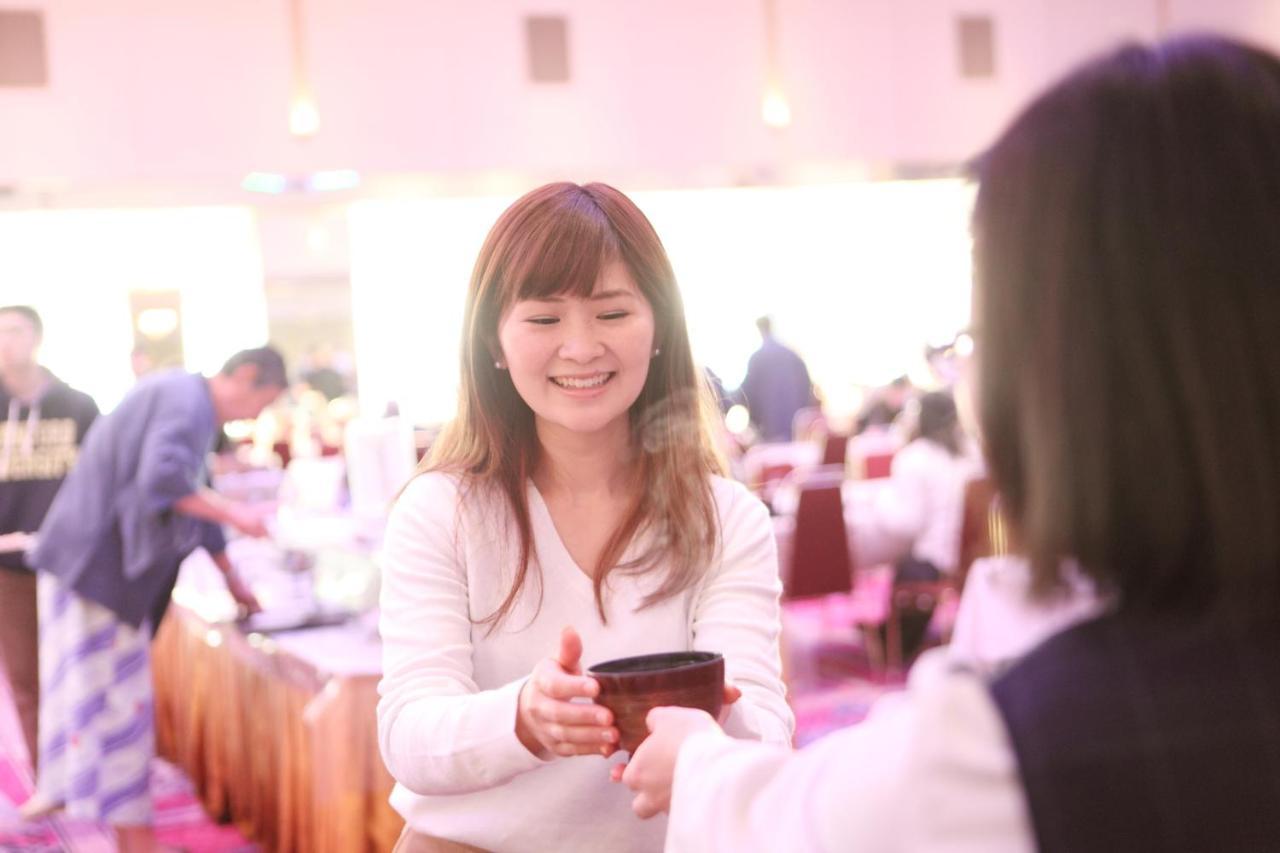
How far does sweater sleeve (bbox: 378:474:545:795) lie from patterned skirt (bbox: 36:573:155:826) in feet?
8.00

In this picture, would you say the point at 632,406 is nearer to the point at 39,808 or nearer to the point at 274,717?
the point at 274,717

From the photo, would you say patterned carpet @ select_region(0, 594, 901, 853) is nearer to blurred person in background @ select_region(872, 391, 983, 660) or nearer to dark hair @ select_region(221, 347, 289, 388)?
blurred person in background @ select_region(872, 391, 983, 660)

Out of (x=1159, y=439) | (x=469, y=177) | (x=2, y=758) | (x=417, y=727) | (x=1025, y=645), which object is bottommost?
(x=2, y=758)

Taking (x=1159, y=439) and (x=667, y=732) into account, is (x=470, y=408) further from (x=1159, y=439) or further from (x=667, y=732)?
(x=1159, y=439)

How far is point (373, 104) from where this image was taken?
8.70m

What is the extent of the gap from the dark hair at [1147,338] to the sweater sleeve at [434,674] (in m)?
0.63

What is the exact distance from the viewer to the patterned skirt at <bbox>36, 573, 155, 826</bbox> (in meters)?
3.48

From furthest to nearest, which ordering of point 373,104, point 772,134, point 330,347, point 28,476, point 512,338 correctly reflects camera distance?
point 330,347
point 772,134
point 373,104
point 28,476
point 512,338

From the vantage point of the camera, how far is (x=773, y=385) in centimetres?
856

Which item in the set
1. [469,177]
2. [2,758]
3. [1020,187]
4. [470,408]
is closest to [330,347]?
[469,177]

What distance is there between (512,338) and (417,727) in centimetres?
39

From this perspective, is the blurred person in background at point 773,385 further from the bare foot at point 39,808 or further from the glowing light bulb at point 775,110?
the bare foot at point 39,808

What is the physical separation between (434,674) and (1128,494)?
78 cm

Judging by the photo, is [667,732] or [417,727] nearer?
[667,732]
